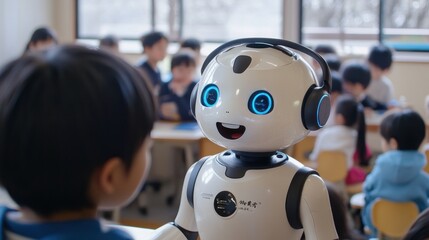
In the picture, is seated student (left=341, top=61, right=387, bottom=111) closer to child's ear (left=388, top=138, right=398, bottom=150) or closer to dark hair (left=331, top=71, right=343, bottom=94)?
dark hair (left=331, top=71, right=343, bottom=94)

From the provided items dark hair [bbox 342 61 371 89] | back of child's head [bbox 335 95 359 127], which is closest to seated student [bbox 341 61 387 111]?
dark hair [bbox 342 61 371 89]

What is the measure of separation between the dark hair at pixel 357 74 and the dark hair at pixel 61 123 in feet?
11.1

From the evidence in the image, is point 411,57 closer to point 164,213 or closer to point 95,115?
point 164,213

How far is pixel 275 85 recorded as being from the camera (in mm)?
1341

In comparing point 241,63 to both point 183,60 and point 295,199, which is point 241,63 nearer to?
point 295,199

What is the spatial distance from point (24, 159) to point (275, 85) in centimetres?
65

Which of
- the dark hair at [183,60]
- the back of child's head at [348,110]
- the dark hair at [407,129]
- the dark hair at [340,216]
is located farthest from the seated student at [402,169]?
the dark hair at [183,60]

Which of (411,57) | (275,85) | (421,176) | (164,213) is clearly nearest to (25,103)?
(275,85)

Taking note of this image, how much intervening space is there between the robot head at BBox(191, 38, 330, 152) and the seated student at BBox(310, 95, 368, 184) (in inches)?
78.3

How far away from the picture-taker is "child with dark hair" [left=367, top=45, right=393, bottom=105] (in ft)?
15.0

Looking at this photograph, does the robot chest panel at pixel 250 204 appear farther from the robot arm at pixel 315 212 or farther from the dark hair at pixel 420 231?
the dark hair at pixel 420 231

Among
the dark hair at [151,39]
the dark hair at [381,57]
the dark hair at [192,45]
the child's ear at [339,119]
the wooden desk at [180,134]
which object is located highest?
the dark hair at [151,39]

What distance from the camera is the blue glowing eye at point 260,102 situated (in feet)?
4.39

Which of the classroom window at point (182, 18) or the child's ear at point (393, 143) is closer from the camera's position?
the child's ear at point (393, 143)
